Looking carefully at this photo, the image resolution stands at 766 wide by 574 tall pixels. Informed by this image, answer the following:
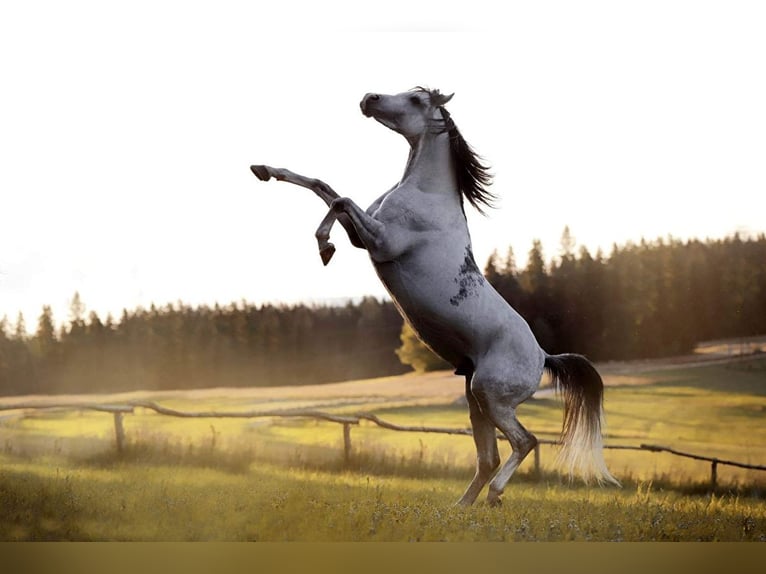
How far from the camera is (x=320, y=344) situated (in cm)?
502

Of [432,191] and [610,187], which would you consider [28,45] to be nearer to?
[432,191]

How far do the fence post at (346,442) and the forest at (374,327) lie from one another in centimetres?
30

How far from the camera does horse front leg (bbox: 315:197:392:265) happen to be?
Result: 3668 millimetres

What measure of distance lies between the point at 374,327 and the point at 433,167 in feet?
4.23

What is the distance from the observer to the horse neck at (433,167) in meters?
3.94

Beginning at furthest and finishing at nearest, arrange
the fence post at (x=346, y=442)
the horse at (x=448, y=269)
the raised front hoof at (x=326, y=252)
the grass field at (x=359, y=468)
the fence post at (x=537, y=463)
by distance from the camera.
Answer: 1. the fence post at (x=346, y=442)
2. the fence post at (x=537, y=463)
3. the grass field at (x=359, y=468)
4. the horse at (x=448, y=269)
5. the raised front hoof at (x=326, y=252)

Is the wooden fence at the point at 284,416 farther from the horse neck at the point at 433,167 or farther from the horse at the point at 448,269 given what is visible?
the horse neck at the point at 433,167

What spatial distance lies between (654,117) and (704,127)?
10.0 inches

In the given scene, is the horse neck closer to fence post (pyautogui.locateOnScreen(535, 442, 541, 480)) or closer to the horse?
the horse

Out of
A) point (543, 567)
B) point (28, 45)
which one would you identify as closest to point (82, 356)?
point (28, 45)

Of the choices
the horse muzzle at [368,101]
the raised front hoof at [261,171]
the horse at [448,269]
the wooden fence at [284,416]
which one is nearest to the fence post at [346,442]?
the wooden fence at [284,416]

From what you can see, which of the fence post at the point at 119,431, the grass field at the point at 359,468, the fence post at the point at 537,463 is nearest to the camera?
the grass field at the point at 359,468

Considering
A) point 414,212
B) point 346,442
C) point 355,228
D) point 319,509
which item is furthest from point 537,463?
point 355,228

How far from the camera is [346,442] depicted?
4.76 metres
